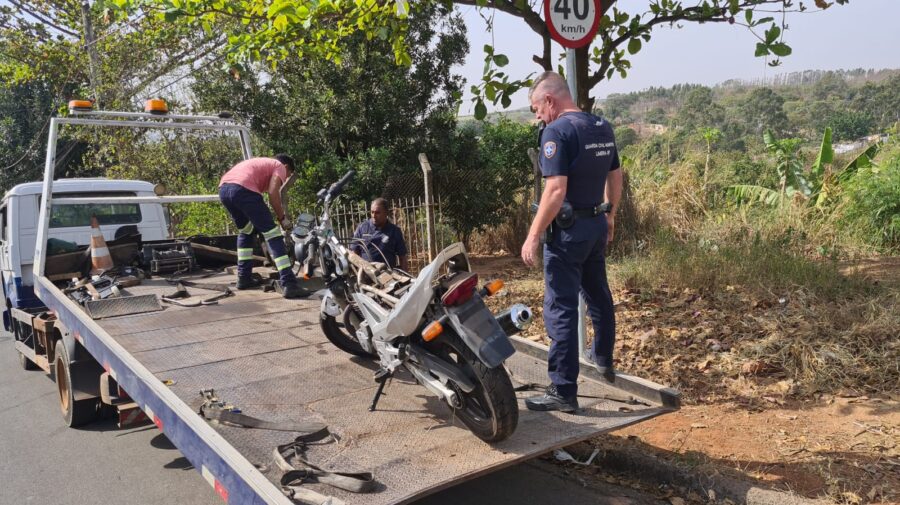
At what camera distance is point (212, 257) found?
805 centimetres

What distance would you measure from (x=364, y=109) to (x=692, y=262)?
5827 mm

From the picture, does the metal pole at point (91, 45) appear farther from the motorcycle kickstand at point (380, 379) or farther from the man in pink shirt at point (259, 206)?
the motorcycle kickstand at point (380, 379)

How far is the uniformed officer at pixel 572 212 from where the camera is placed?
385 centimetres

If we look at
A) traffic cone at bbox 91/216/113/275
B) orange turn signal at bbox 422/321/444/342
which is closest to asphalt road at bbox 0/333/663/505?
orange turn signal at bbox 422/321/444/342

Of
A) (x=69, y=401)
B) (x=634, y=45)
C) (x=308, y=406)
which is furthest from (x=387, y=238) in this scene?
(x=69, y=401)

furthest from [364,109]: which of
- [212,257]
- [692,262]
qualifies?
[692,262]

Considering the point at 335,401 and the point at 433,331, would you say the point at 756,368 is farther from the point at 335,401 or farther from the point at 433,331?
the point at 335,401

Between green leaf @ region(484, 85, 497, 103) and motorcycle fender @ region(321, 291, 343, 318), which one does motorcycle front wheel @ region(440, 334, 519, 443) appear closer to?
motorcycle fender @ region(321, 291, 343, 318)

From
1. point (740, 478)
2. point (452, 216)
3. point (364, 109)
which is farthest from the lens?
point (452, 216)

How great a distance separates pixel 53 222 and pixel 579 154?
260 inches

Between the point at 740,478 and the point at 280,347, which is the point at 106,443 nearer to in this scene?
the point at 280,347

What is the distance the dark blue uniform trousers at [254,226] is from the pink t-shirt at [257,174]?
6 cm

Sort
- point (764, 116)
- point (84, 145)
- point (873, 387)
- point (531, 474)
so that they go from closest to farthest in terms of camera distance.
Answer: point (531, 474) → point (873, 387) → point (84, 145) → point (764, 116)

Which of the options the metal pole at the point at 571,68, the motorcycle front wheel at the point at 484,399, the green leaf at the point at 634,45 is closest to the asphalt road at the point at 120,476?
the motorcycle front wheel at the point at 484,399
